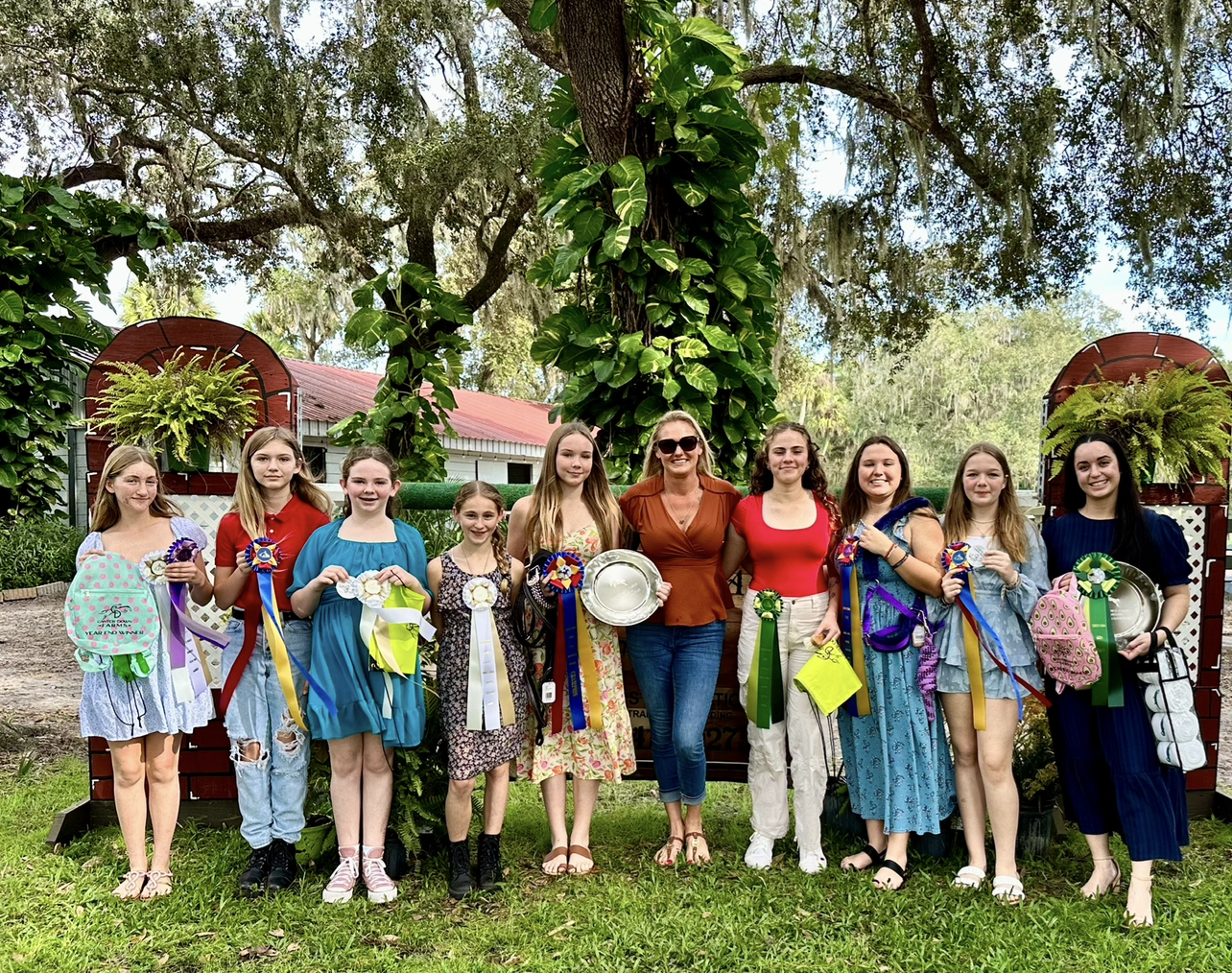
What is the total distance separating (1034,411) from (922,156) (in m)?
19.8

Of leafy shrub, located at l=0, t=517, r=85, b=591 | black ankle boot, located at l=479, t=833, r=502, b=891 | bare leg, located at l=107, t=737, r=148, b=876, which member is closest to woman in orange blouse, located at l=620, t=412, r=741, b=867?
black ankle boot, located at l=479, t=833, r=502, b=891

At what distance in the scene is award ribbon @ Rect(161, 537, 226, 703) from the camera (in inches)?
121

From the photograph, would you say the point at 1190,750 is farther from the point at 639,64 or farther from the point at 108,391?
the point at 639,64

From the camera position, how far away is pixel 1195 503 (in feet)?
11.7

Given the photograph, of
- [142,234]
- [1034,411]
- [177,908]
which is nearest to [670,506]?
[177,908]

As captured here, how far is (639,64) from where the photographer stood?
17.6 feet

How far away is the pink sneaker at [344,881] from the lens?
118 inches

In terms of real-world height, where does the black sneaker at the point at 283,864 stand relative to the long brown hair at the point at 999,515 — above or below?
below

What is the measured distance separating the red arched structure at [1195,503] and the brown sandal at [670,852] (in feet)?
6.65

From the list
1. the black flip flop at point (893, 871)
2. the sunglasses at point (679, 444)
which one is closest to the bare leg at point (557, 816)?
the black flip flop at point (893, 871)

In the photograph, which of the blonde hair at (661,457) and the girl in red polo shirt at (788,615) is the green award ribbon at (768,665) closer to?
the girl in red polo shirt at (788,615)

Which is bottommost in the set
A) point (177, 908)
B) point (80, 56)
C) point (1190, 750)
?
point (177, 908)

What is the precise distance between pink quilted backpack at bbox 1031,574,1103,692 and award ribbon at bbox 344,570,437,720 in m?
2.06

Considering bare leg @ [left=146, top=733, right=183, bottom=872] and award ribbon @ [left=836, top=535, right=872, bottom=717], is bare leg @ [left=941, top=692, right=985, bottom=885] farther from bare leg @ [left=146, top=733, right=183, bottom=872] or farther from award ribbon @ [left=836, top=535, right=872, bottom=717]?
bare leg @ [left=146, top=733, right=183, bottom=872]
